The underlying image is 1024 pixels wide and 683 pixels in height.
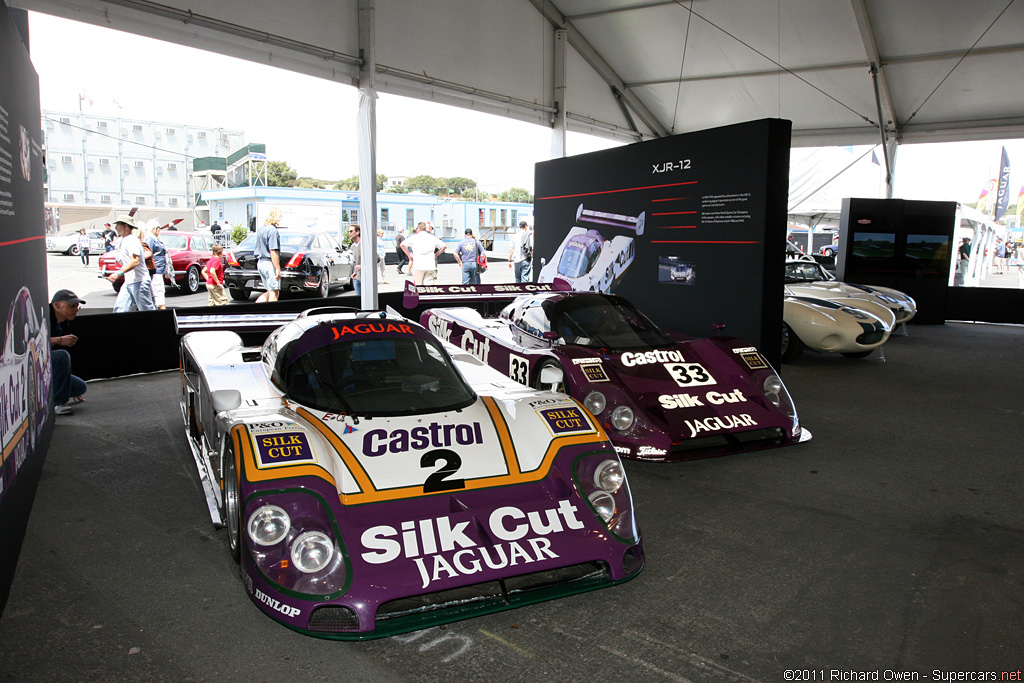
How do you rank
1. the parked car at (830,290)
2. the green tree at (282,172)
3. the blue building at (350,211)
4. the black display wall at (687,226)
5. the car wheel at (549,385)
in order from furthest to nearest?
the green tree at (282,172) < the blue building at (350,211) < the parked car at (830,290) < the black display wall at (687,226) < the car wheel at (549,385)

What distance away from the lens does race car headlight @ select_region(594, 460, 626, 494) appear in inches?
129

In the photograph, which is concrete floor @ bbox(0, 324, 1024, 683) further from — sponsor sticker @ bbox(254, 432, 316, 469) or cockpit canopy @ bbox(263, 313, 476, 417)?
cockpit canopy @ bbox(263, 313, 476, 417)

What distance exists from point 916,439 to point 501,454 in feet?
12.8

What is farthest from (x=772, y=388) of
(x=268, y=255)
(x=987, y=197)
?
(x=987, y=197)

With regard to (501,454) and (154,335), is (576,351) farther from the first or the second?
(154,335)

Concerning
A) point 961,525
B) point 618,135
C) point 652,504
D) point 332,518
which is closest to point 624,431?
point 652,504

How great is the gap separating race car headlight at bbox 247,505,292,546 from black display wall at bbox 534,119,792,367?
5.23 metres

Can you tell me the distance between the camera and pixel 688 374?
518cm

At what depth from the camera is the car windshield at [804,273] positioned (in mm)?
10227

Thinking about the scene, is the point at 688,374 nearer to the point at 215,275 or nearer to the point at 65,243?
the point at 215,275

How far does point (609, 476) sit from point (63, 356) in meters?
4.80

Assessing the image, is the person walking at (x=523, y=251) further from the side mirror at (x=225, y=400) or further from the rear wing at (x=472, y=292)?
the side mirror at (x=225, y=400)

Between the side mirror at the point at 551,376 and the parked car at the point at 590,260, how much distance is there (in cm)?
394

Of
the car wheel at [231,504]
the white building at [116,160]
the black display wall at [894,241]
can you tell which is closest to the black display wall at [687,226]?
the car wheel at [231,504]
